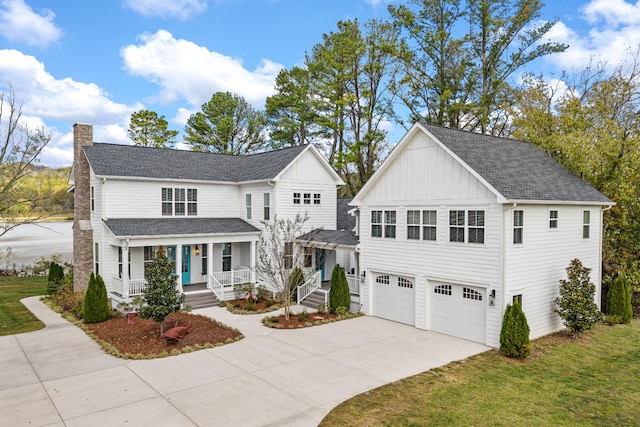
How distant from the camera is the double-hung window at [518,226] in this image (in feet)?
Answer: 46.5

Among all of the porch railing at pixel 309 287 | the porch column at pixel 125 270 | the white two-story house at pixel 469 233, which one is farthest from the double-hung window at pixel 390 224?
the porch column at pixel 125 270

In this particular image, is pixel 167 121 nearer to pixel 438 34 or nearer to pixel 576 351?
pixel 438 34

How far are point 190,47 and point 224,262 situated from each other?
45.0 feet

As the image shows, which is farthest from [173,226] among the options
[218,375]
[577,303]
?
[577,303]

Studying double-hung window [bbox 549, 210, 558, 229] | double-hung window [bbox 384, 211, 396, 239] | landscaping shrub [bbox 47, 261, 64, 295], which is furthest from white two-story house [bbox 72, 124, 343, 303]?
double-hung window [bbox 549, 210, 558, 229]

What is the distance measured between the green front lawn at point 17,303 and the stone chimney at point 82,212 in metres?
2.78

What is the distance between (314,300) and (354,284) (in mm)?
2285

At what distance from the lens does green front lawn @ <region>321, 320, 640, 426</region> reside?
9.23 metres

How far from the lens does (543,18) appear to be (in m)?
28.7

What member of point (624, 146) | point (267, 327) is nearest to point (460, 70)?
point (624, 146)

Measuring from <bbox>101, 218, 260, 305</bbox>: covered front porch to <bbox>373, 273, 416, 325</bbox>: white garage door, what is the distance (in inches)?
275

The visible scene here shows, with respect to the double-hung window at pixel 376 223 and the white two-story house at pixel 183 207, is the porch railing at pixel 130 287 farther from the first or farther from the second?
the double-hung window at pixel 376 223

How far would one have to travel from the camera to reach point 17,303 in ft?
71.1

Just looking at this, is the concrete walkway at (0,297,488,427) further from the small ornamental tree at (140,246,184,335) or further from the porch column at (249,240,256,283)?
the porch column at (249,240,256,283)
